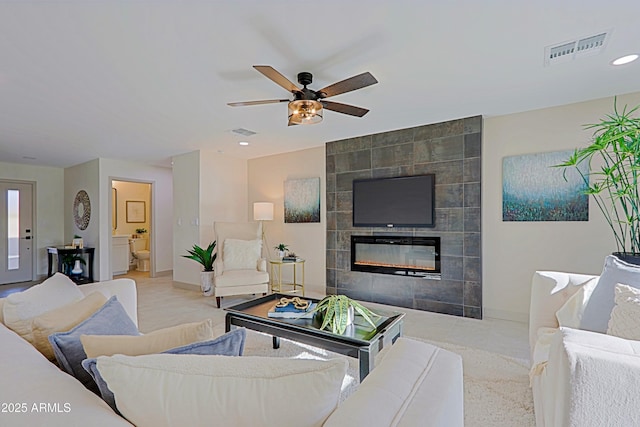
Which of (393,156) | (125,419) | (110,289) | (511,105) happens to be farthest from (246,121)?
(125,419)

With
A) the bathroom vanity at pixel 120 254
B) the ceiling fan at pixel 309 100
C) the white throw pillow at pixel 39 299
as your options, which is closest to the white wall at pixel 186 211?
the bathroom vanity at pixel 120 254

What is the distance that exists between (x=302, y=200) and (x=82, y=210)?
4.51 meters

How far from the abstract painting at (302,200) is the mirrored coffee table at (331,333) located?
2.60 metres

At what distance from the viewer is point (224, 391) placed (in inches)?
25.4

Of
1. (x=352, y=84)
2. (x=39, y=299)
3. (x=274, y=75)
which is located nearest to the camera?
(x=39, y=299)

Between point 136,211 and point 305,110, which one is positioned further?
point 136,211

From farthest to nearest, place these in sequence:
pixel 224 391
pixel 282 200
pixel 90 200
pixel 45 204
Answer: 1. pixel 45 204
2. pixel 90 200
3. pixel 282 200
4. pixel 224 391

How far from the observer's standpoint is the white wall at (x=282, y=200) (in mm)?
4980

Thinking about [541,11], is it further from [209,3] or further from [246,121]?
[246,121]

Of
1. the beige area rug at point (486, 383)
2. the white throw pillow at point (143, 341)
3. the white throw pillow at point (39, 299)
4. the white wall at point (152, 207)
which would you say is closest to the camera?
the white throw pillow at point (143, 341)

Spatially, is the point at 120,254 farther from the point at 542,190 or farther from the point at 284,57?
the point at 542,190

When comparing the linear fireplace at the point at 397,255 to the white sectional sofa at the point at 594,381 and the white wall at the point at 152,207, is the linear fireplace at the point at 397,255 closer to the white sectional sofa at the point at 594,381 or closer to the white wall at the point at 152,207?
the white sectional sofa at the point at 594,381

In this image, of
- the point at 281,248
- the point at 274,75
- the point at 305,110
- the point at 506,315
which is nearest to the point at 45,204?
the point at 281,248

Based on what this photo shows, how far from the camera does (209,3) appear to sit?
172 centimetres
